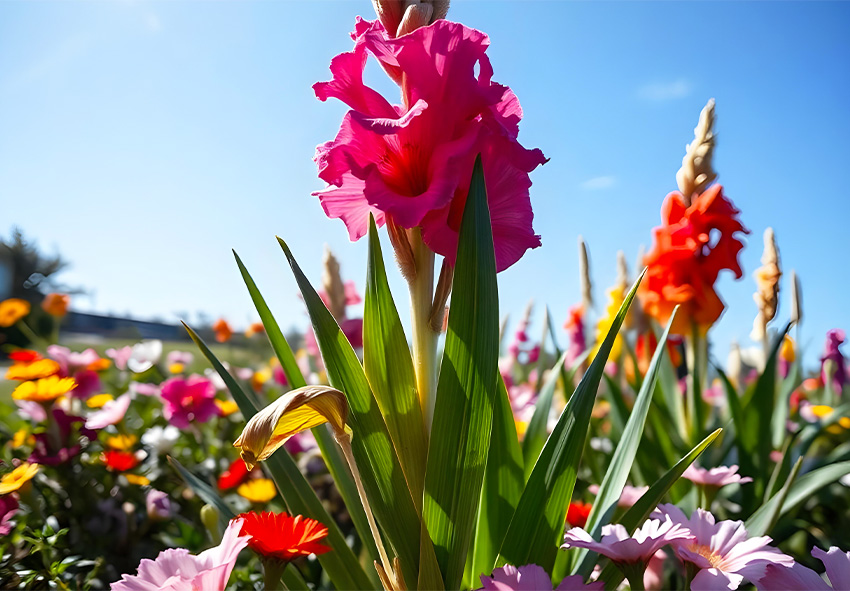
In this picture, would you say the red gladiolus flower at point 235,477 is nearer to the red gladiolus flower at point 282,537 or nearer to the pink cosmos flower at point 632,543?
the red gladiolus flower at point 282,537

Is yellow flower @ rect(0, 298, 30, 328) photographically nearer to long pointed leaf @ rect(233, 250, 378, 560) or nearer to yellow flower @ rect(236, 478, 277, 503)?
yellow flower @ rect(236, 478, 277, 503)

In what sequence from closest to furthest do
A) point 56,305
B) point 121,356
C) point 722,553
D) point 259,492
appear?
point 722,553, point 259,492, point 121,356, point 56,305

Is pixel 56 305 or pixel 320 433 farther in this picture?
pixel 56 305

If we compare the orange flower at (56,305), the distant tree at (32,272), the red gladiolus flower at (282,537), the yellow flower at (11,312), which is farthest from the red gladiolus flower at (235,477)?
the distant tree at (32,272)

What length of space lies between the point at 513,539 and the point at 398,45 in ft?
1.62

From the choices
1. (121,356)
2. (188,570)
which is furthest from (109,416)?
(188,570)

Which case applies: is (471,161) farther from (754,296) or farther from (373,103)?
(754,296)

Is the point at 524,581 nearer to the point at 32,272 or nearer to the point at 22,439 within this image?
the point at 22,439

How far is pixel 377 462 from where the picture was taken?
1.75 ft

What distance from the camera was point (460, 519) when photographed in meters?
0.52

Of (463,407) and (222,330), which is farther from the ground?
(463,407)

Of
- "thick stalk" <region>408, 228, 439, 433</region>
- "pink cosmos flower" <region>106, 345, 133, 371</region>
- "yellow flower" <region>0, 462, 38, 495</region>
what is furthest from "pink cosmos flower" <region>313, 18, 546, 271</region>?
"pink cosmos flower" <region>106, 345, 133, 371</region>

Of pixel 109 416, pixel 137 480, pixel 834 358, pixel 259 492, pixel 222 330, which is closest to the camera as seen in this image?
pixel 259 492

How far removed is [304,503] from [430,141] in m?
0.44
